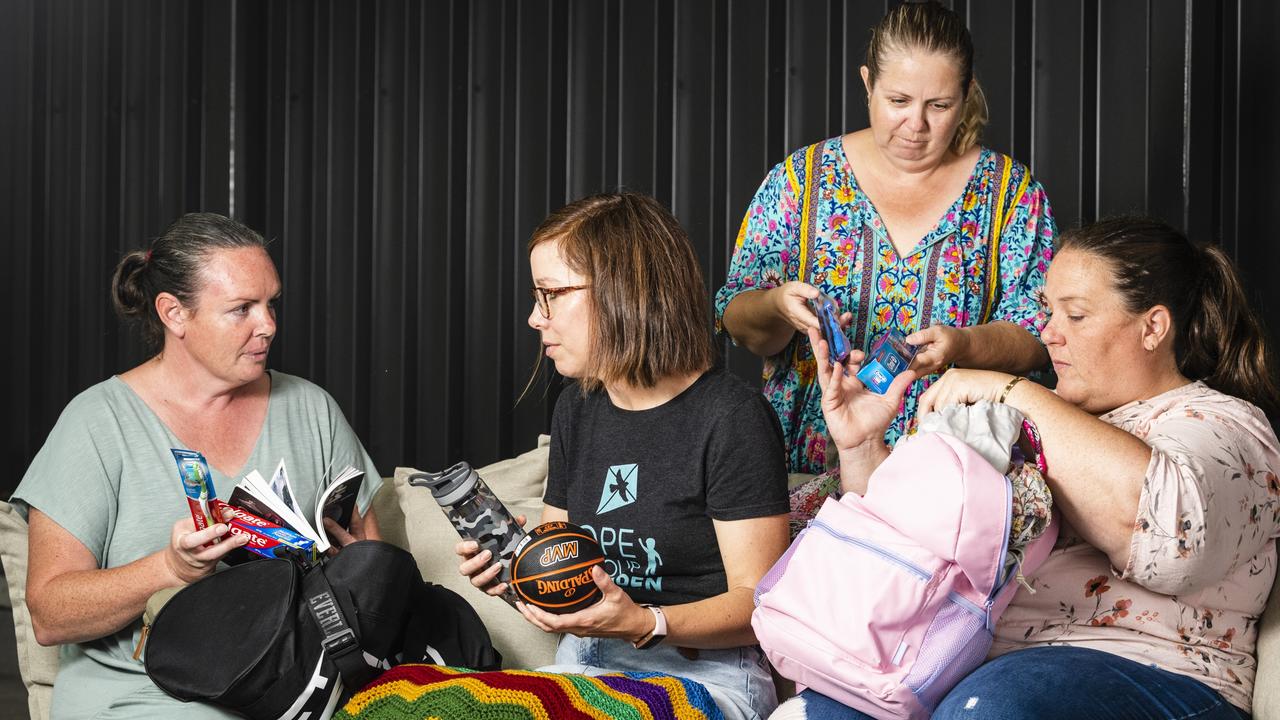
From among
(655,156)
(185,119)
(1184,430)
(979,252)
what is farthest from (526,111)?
(1184,430)

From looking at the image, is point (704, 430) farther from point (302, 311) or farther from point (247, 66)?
point (247, 66)

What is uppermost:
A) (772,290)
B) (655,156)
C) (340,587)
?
(655,156)

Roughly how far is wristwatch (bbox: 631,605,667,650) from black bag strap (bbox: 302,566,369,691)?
0.46 meters

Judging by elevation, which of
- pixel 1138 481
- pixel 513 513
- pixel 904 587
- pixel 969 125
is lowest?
pixel 513 513

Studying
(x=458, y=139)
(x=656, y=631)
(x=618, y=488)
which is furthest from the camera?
(x=458, y=139)

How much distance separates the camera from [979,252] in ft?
8.34

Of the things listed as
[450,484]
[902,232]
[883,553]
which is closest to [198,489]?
[450,484]

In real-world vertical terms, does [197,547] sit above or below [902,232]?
below

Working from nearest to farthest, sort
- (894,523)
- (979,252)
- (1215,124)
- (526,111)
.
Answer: (894,523) → (979,252) → (1215,124) → (526,111)

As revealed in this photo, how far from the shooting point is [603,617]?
5.83 ft

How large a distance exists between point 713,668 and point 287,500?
0.81 m

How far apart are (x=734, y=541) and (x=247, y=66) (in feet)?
12.4

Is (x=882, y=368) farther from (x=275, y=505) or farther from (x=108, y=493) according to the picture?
(x=108, y=493)

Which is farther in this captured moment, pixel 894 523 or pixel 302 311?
pixel 302 311
